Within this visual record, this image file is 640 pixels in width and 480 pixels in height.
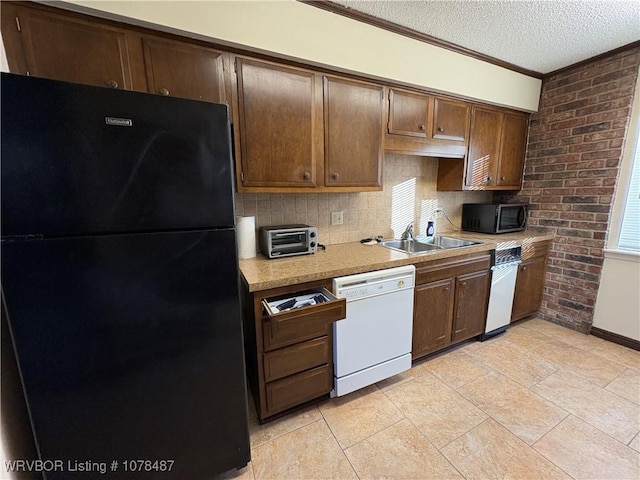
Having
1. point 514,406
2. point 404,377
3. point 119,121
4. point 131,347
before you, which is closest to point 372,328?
point 404,377

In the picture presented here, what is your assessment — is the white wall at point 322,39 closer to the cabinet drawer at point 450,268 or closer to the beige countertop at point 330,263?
the beige countertop at point 330,263

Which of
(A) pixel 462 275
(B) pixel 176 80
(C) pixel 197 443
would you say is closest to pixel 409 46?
(B) pixel 176 80

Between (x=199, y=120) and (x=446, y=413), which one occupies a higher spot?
(x=199, y=120)

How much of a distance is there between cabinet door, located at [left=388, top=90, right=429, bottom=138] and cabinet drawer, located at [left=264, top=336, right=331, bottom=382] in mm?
1626

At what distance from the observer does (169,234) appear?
986 mm

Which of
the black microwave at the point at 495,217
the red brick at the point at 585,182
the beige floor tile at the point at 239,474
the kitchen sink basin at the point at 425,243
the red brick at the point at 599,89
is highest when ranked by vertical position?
the red brick at the point at 599,89

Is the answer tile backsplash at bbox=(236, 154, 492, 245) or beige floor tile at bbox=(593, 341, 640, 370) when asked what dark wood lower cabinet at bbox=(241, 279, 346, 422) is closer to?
tile backsplash at bbox=(236, 154, 492, 245)

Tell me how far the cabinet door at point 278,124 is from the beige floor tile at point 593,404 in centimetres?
217

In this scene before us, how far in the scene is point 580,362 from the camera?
6.82 feet

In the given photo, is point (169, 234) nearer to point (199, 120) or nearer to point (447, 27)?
point (199, 120)

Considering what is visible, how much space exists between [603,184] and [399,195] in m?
1.74

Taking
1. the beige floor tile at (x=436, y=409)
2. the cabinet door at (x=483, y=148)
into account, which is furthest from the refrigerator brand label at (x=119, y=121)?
the cabinet door at (x=483, y=148)

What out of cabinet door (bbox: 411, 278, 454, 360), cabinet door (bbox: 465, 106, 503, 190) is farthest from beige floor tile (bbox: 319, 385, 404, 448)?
cabinet door (bbox: 465, 106, 503, 190)

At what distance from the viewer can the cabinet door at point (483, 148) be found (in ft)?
7.86
